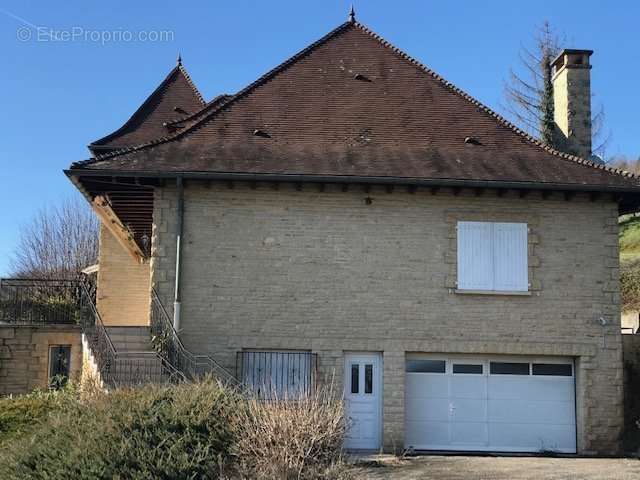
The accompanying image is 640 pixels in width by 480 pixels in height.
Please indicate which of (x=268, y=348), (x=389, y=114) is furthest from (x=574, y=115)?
(x=268, y=348)

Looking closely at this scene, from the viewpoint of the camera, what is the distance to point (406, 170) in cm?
1560

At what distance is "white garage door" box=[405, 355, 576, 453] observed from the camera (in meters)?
15.7

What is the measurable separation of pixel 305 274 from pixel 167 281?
271cm

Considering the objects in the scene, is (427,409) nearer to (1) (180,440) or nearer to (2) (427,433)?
A: (2) (427,433)

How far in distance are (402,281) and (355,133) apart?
3.51 metres

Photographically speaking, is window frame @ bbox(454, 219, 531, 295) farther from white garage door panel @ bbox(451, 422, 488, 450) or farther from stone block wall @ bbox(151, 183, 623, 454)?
white garage door panel @ bbox(451, 422, 488, 450)

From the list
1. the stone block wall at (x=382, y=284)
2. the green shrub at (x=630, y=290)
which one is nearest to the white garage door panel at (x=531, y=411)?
the stone block wall at (x=382, y=284)

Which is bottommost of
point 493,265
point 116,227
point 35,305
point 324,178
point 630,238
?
point 35,305

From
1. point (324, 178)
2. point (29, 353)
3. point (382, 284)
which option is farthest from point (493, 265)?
point (29, 353)

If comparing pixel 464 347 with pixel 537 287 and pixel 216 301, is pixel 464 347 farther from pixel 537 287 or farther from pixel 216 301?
pixel 216 301

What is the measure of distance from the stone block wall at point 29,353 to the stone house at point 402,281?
21.2ft

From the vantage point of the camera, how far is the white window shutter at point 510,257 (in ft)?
51.7

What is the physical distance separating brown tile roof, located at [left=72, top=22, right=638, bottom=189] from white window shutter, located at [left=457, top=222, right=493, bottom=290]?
3.61ft

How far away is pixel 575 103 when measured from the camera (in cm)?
1844
